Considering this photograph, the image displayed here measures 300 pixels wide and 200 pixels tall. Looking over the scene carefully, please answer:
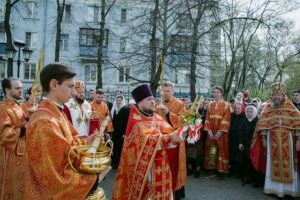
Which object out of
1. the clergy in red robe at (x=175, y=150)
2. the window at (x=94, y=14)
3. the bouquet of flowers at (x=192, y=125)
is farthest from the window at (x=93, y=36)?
the bouquet of flowers at (x=192, y=125)

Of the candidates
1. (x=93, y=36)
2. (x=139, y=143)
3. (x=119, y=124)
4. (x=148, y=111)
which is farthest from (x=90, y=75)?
(x=139, y=143)

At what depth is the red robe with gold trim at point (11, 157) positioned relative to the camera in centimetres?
380

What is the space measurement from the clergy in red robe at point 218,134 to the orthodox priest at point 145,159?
11.5 feet

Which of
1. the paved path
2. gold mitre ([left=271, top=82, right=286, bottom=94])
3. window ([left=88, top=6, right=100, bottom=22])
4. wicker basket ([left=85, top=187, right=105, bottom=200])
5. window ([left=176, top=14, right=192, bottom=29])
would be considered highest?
window ([left=88, top=6, right=100, bottom=22])

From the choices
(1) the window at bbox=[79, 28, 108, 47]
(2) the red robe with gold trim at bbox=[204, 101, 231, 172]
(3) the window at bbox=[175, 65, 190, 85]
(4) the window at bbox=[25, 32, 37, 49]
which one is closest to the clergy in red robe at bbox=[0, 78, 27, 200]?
(2) the red robe with gold trim at bbox=[204, 101, 231, 172]

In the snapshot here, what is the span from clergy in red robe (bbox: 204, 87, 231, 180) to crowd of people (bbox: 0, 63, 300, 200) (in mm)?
25

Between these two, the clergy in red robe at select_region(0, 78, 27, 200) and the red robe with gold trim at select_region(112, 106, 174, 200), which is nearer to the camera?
the red robe with gold trim at select_region(112, 106, 174, 200)

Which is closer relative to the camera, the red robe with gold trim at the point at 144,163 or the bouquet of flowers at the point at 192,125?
the bouquet of flowers at the point at 192,125

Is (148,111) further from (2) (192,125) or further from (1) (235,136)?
(1) (235,136)

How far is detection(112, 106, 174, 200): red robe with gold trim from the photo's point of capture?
3.58 meters

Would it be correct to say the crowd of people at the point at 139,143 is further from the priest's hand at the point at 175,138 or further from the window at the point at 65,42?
the window at the point at 65,42

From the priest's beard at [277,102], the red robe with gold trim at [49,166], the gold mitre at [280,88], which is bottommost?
the red robe with gold trim at [49,166]

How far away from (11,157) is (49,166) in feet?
7.87

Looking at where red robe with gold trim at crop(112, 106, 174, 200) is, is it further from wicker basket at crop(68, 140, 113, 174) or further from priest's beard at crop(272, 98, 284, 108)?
priest's beard at crop(272, 98, 284, 108)
